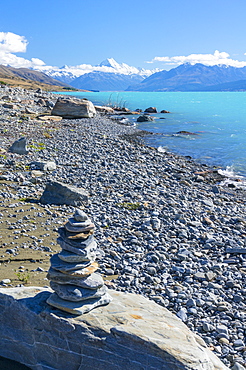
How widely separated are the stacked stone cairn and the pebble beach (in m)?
2.34

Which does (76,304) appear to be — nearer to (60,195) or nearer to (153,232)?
(153,232)

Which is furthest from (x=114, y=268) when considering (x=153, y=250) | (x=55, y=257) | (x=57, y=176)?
(x=57, y=176)

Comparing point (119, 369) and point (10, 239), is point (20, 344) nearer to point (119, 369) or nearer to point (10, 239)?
point (119, 369)

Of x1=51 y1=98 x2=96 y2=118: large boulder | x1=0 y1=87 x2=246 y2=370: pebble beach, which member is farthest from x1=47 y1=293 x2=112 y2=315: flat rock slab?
x1=51 y1=98 x2=96 y2=118: large boulder

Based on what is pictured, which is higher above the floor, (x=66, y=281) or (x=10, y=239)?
(x=66, y=281)

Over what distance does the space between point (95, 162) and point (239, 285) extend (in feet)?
44.1

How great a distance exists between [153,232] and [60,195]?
3.88 meters

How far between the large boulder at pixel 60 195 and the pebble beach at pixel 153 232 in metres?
0.32

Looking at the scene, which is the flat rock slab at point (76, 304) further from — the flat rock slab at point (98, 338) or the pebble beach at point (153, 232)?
the pebble beach at point (153, 232)

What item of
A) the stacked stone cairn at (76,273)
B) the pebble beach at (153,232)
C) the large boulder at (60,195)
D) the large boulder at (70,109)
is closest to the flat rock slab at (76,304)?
the stacked stone cairn at (76,273)

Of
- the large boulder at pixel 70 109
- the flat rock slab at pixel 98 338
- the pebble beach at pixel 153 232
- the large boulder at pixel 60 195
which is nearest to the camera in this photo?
the flat rock slab at pixel 98 338

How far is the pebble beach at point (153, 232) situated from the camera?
8.19 m

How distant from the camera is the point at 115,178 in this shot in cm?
1792

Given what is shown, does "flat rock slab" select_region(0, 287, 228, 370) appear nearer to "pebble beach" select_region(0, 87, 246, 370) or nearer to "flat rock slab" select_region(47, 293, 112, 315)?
"flat rock slab" select_region(47, 293, 112, 315)
